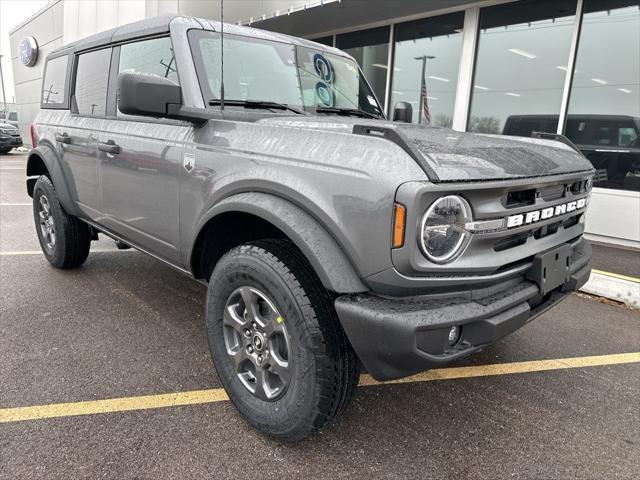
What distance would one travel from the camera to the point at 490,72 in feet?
26.8

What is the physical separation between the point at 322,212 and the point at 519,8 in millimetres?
7466

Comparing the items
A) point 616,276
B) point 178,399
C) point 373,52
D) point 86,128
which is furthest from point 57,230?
point 373,52

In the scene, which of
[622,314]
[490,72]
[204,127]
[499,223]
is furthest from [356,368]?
[490,72]

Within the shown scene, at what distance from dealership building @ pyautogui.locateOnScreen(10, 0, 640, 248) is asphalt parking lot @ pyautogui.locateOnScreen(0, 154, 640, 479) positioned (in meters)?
4.04

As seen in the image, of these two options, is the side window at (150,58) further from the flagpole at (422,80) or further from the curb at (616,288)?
the flagpole at (422,80)

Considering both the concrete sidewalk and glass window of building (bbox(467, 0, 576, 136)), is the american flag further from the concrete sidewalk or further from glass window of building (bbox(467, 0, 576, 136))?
the concrete sidewalk

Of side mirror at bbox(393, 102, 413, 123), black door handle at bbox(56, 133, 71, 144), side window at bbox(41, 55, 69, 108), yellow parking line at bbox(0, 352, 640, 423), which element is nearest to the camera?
yellow parking line at bbox(0, 352, 640, 423)

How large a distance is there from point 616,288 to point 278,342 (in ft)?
12.6

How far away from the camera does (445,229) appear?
1767 millimetres

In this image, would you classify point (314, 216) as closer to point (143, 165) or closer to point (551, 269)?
point (551, 269)

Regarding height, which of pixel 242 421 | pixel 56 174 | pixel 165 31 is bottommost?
pixel 242 421

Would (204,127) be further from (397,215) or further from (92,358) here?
(92,358)

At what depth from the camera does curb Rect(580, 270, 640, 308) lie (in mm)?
4426

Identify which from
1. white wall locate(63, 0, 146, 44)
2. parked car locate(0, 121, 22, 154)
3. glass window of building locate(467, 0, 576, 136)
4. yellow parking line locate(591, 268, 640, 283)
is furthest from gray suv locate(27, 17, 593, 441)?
parked car locate(0, 121, 22, 154)
